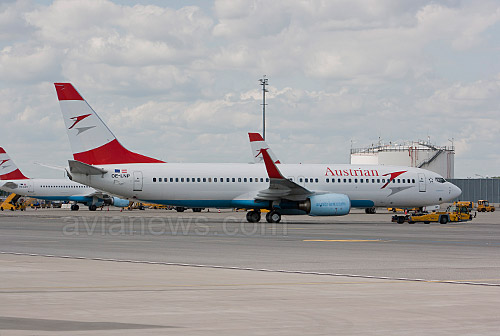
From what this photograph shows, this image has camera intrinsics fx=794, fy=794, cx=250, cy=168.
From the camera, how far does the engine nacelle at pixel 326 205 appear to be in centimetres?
4959

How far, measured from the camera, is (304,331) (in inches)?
411

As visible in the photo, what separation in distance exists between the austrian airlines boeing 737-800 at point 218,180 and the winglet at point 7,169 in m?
55.2

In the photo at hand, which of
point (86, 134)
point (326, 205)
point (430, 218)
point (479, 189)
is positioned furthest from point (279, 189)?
point (479, 189)

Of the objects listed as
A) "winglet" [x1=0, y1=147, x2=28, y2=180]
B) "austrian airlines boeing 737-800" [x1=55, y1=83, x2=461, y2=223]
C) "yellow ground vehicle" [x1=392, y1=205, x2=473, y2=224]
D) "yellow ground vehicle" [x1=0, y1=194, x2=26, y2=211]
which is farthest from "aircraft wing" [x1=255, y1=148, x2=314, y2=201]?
"yellow ground vehicle" [x1=0, y1=194, x2=26, y2=211]

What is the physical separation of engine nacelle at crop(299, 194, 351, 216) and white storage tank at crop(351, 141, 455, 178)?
81.3 metres

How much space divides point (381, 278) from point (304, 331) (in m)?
7.70

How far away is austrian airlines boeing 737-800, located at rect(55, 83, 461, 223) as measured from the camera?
167 feet

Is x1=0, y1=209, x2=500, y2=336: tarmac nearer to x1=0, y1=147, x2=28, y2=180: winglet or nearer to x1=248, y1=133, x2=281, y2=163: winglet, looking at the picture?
x1=248, y1=133, x2=281, y2=163: winglet

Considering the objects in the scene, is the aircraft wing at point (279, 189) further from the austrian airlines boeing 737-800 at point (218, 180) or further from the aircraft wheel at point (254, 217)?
the aircraft wheel at point (254, 217)

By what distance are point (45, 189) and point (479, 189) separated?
2708 inches

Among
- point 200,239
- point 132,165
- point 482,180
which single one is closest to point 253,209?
point 132,165

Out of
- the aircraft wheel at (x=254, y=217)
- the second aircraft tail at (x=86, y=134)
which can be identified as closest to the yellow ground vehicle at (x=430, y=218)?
the aircraft wheel at (x=254, y=217)

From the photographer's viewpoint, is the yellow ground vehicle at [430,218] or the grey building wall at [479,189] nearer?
the yellow ground vehicle at [430,218]

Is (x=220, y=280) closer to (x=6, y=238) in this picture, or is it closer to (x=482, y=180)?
(x=6, y=238)
